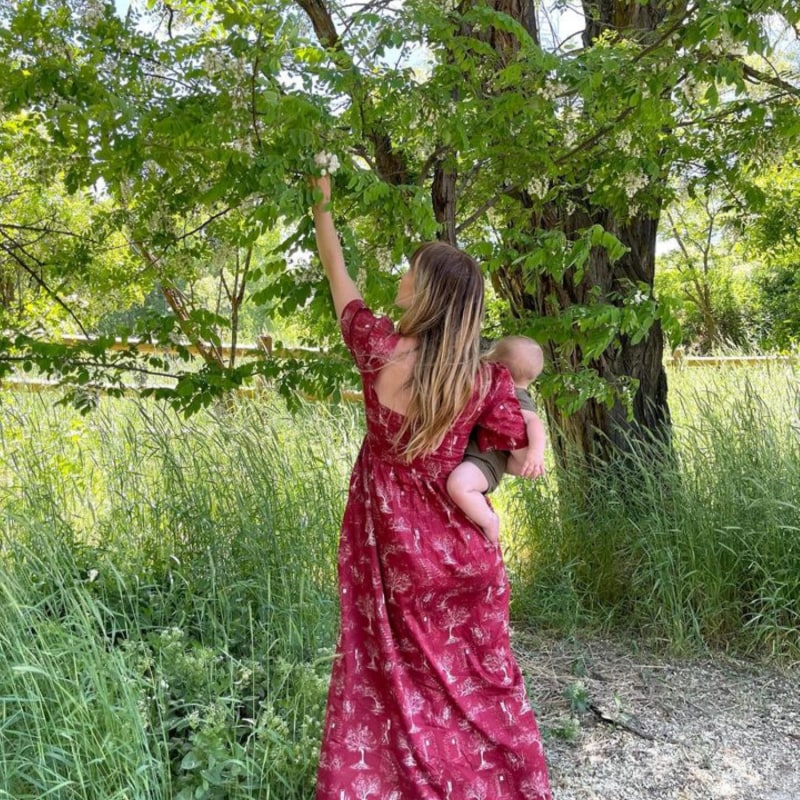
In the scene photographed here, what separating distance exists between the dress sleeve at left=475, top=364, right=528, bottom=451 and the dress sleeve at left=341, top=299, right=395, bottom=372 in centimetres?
32

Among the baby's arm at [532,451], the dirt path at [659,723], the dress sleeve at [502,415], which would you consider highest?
the dress sleeve at [502,415]

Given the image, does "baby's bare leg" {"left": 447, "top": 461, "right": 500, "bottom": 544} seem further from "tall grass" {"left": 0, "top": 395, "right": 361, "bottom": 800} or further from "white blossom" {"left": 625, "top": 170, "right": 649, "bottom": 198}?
"white blossom" {"left": 625, "top": 170, "right": 649, "bottom": 198}

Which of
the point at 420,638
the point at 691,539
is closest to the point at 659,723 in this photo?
the point at 691,539

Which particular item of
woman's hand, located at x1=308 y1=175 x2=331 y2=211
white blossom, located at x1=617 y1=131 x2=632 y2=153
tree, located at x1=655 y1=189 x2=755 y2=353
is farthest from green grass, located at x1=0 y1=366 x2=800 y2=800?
tree, located at x1=655 y1=189 x2=755 y2=353

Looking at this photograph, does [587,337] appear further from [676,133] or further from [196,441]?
[196,441]

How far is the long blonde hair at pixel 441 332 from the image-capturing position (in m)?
2.26

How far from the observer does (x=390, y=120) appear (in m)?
3.14

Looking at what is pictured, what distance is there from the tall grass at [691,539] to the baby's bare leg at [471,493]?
180 cm

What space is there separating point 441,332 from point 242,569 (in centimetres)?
174

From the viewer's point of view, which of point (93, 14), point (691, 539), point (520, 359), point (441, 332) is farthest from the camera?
point (691, 539)

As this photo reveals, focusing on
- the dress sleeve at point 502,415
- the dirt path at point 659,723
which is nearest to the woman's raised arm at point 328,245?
the dress sleeve at point 502,415

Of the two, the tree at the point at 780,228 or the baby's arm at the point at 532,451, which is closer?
the baby's arm at the point at 532,451

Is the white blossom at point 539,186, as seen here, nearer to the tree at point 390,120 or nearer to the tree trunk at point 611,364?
the tree at point 390,120

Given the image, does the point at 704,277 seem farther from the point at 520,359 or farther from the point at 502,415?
the point at 502,415
